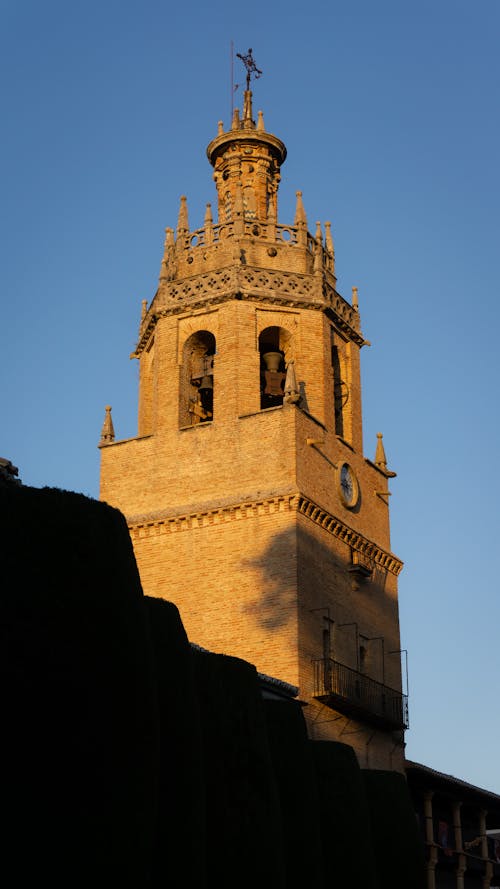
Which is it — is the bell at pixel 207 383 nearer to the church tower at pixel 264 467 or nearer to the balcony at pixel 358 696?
the church tower at pixel 264 467

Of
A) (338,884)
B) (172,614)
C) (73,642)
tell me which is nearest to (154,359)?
(338,884)

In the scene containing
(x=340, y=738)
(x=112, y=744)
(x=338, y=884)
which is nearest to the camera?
(x=112, y=744)

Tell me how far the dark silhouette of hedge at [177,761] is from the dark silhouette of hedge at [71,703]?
49.6 inches

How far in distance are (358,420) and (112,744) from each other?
24.2 metres

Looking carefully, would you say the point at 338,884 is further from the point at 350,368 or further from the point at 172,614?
the point at 350,368

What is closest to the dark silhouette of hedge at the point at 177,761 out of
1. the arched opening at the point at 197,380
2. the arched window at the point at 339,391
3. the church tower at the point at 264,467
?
the church tower at the point at 264,467

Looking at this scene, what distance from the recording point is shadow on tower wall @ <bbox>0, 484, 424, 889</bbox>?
41.3ft

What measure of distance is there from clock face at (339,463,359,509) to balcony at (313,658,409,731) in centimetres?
445

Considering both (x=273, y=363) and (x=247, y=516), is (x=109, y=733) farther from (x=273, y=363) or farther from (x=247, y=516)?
(x=273, y=363)

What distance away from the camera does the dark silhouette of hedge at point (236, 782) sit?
1675 cm

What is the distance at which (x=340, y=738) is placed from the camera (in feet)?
104

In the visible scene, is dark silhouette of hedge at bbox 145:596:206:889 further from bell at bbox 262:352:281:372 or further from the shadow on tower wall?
bell at bbox 262:352:281:372

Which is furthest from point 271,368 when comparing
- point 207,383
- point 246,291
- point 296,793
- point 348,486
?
point 296,793

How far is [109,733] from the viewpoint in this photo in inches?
522
